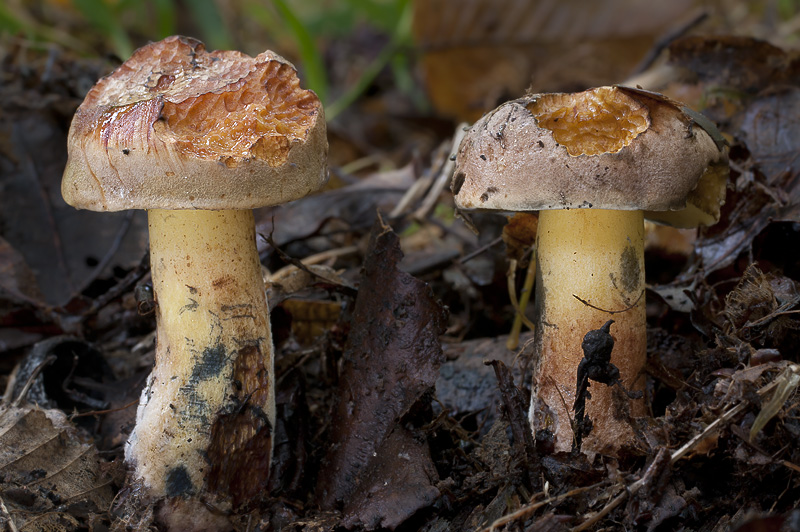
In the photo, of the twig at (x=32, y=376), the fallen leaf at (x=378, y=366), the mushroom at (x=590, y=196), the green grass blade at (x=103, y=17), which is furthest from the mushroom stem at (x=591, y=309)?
the green grass blade at (x=103, y=17)

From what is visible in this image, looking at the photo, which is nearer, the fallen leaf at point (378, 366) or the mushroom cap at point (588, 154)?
the mushroom cap at point (588, 154)

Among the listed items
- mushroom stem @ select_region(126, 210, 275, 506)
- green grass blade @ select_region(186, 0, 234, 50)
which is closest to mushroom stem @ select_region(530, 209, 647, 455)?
mushroom stem @ select_region(126, 210, 275, 506)

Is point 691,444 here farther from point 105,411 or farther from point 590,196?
point 105,411

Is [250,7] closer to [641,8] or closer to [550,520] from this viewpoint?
[641,8]

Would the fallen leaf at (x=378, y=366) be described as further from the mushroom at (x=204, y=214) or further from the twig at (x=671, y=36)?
the twig at (x=671, y=36)

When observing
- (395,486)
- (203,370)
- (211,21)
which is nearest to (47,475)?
(203,370)

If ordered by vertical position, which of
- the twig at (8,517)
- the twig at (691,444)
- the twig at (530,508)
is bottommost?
the twig at (8,517)

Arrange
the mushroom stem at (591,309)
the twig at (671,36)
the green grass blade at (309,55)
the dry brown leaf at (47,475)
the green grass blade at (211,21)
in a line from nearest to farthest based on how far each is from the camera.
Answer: the dry brown leaf at (47,475) < the mushroom stem at (591,309) < the twig at (671,36) < the green grass blade at (309,55) < the green grass blade at (211,21)

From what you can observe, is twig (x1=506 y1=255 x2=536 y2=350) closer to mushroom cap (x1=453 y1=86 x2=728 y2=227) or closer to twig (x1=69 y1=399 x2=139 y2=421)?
mushroom cap (x1=453 y1=86 x2=728 y2=227)
